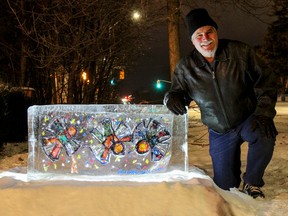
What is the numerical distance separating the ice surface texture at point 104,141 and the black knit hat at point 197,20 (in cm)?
82

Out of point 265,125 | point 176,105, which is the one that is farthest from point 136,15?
point 265,125

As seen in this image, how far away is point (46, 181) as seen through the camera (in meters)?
3.49

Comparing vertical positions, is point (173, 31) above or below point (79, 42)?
above

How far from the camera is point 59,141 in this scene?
3.88m

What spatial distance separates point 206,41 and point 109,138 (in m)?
1.29

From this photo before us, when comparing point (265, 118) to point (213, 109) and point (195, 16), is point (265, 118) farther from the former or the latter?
point (195, 16)

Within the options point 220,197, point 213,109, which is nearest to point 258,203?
point 220,197

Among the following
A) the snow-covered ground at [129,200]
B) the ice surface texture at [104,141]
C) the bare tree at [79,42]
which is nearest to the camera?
the snow-covered ground at [129,200]

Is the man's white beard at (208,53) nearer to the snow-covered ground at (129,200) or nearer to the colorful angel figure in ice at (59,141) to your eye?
the snow-covered ground at (129,200)

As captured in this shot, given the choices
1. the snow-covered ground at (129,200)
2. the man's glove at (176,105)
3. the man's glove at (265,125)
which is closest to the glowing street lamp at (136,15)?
the man's glove at (176,105)

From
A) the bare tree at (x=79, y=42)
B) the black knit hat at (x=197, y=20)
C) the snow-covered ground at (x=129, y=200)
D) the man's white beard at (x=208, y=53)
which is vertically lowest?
the snow-covered ground at (x=129, y=200)

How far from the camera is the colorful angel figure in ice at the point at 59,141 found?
12.7ft

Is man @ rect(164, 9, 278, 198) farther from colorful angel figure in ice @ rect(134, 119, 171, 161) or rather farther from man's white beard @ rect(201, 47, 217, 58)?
colorful angel figure in ice @ rect(134, 119, 171, 161)

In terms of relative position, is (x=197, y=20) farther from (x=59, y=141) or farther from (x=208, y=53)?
(x=59, y=141)
